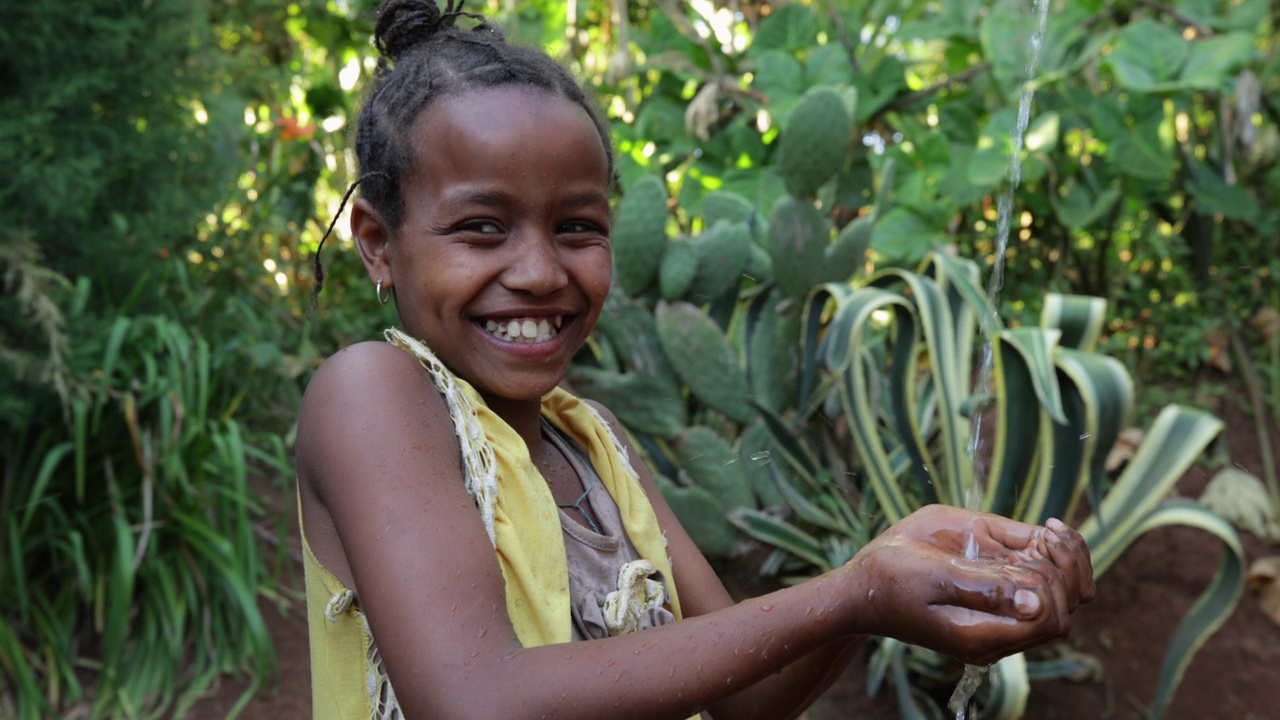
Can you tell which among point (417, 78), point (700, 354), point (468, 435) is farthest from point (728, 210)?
point (468, 435)

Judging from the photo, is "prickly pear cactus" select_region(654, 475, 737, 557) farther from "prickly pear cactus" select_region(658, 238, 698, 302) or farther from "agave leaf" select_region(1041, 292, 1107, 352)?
"agave leaf" select_region(1041, 292, 1107, 352)

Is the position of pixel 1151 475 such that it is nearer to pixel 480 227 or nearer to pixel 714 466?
pixel 714 466

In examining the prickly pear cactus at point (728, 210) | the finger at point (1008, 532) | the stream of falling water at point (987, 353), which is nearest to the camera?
the finger at point (1008, 532)

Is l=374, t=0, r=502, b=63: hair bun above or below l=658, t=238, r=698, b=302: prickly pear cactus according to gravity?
above

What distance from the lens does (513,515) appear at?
Result: 3.85 feet

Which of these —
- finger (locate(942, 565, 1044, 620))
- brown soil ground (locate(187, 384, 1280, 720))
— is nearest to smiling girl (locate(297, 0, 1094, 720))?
finger (locate(942, 565, 1044, 620))

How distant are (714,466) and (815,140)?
0.85 meters

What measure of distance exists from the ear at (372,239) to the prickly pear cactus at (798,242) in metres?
1.72

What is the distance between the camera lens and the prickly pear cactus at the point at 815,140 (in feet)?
9.75

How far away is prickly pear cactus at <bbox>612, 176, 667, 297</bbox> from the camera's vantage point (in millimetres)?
2930

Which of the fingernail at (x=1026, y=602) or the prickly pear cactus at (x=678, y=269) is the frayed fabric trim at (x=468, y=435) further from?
the prickly pear cactus at (x=678, y=269)

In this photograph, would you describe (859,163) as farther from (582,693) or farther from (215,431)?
(582,693)

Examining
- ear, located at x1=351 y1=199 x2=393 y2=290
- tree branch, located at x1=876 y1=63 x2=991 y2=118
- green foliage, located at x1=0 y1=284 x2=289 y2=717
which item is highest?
ear, located at x1=351 y1=199 x2=393 y2=290

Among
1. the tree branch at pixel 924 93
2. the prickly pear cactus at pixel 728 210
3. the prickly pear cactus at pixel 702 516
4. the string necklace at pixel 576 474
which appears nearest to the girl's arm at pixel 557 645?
the string necklace at pixel 576 474
